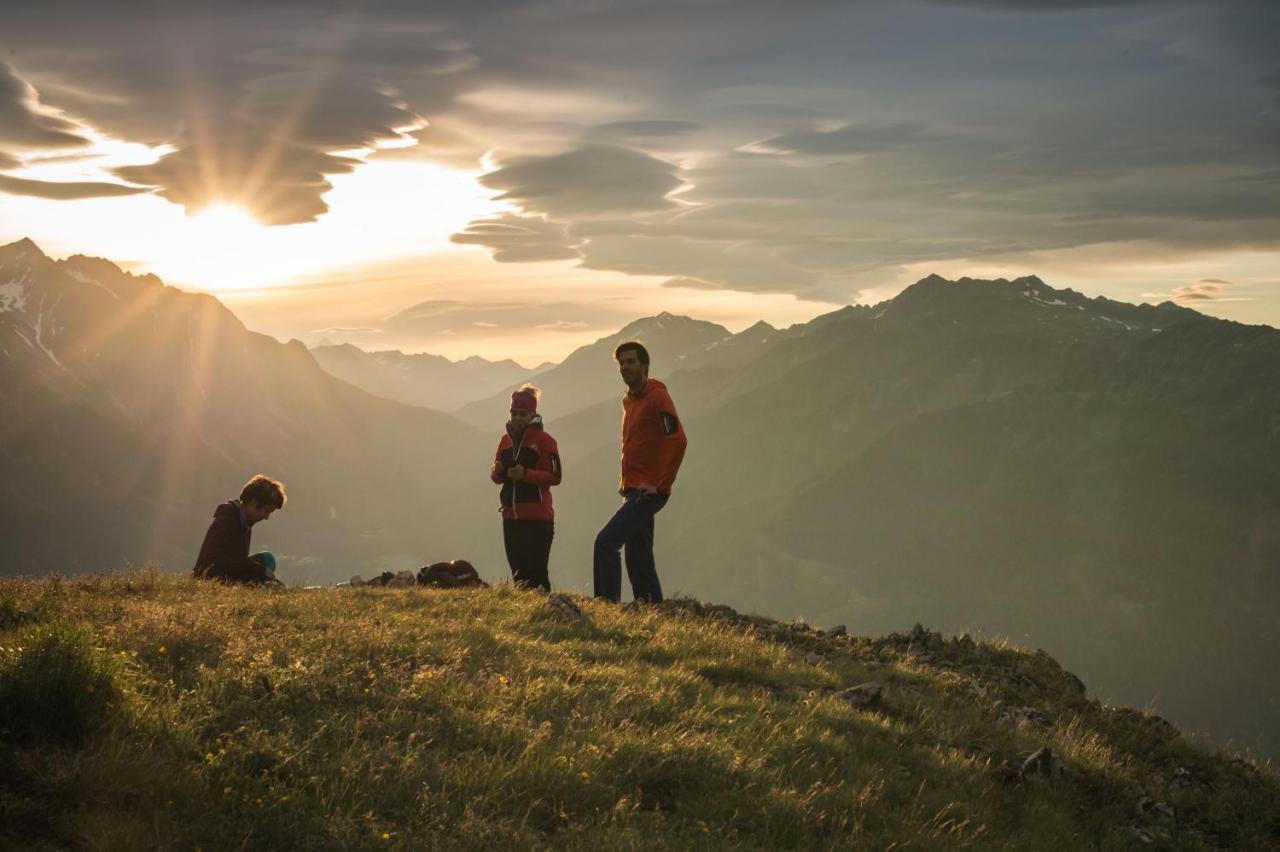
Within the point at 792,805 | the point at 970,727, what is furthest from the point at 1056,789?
the point at 792,805


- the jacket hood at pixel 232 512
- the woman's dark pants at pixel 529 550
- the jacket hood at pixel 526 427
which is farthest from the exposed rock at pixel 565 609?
the jacket hood at pixel 232 512

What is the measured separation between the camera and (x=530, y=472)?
13.6m

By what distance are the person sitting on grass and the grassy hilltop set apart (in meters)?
2.47

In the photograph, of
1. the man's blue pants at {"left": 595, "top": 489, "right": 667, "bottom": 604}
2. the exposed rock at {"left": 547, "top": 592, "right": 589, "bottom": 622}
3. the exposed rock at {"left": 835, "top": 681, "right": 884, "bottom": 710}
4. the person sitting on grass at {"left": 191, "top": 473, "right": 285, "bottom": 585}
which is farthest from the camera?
the person sitting on grass at {"left": 191, "top": 473, "right": 285, "bottom": 585}

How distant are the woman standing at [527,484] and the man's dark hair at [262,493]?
326 centimetres

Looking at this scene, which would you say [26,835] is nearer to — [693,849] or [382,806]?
[382,806]

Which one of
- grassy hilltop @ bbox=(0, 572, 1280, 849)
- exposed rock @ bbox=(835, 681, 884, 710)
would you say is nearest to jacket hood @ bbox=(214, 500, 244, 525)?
grassy hilltop @ bbox=(0, 572, 1280, 849)

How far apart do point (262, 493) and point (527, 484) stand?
4.03m

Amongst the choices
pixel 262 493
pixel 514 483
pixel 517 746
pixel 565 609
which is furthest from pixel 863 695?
pixel 262 493

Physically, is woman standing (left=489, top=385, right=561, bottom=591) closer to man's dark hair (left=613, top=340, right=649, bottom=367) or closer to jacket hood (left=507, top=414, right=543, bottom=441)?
jacket hood (left=507, top=414, right=543, bottom=441)

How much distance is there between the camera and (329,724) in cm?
555

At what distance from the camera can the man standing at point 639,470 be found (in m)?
12.4

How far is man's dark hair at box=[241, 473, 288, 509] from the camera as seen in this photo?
12.5m

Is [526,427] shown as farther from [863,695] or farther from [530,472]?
[863,695]
